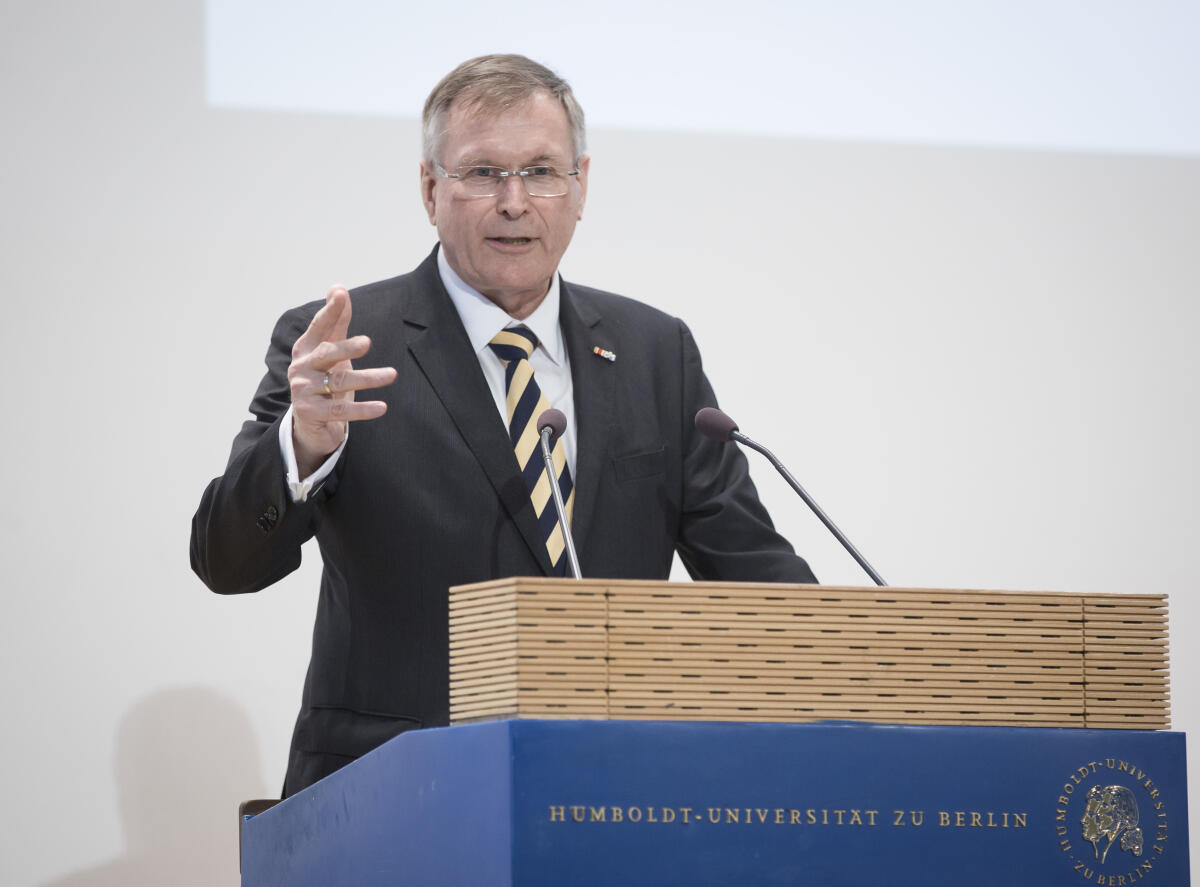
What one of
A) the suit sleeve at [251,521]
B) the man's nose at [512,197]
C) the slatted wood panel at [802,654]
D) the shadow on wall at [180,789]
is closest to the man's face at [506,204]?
the man's nose at [512,197]

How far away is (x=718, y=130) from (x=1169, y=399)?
1470mm

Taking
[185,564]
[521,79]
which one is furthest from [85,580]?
[521,79]

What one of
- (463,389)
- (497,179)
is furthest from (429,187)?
(463,389)

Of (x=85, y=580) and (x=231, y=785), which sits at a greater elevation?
(x=85, y=580)

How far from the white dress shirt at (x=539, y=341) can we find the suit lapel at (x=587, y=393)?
0.02m

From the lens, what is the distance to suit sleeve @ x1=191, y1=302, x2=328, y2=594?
2039mm

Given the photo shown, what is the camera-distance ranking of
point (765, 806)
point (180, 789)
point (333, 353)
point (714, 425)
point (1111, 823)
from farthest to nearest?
1. point (180, 789)
2. point (714, 425)
3. point (333, 353)
4. point (1111, 823)
5. point (765, 806)

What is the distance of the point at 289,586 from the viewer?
3.65m

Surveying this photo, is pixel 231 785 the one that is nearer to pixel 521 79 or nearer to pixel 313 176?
pixel 313 176

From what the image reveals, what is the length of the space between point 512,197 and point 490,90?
0.60ft

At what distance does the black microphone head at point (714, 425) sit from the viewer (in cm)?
230

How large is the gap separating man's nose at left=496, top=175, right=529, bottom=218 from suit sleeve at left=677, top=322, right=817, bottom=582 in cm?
47

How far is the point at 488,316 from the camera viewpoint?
2.58 metres

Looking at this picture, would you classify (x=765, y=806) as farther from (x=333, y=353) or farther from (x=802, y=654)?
(x=333, y=353)
